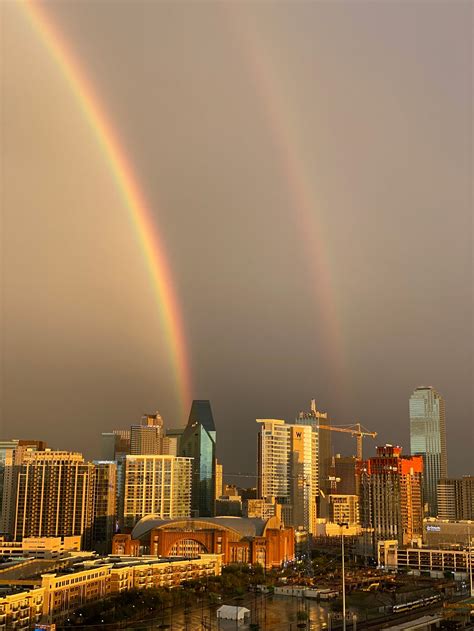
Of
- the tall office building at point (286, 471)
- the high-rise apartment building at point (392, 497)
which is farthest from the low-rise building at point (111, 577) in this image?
the tall office building at point (286, 471)

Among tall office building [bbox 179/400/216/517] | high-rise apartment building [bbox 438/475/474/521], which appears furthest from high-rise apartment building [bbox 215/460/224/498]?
high-rise apartment building [bbox 438/475/474/521]

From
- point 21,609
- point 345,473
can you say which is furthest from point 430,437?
point 21,609

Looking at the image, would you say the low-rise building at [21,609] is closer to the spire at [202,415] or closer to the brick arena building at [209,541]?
the brick arena building at [209,541]

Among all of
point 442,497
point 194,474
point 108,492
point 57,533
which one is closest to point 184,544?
point 57,533

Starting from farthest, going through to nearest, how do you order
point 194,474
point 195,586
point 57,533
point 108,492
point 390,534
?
point 194,474 → point 390,534 → point 108,492 → point 57,533 → point 195,586

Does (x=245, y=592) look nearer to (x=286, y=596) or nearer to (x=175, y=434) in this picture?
(x=286, y=596)

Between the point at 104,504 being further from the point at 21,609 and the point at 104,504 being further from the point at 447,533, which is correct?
the point at 21,609
